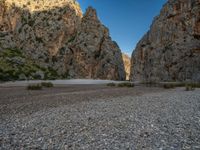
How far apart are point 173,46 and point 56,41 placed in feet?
268

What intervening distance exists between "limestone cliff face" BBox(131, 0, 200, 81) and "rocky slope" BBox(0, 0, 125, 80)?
3971 cm

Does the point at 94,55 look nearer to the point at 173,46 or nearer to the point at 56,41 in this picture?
the point at 56,41

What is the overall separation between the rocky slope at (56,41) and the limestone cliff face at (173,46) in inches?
1563

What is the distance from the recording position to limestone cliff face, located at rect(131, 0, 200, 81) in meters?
53.2

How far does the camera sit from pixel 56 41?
12688 centimetres

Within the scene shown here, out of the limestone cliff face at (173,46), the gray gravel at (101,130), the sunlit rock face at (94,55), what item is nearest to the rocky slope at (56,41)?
the sunlit rock face at (94,55)

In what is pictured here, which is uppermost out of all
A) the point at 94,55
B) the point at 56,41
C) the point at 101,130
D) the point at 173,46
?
the point at 56,41

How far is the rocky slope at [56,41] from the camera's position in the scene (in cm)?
10875

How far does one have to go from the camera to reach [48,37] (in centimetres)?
12694

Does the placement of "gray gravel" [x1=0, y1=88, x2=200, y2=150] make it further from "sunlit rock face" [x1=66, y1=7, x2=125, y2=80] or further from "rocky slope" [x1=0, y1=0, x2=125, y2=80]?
"sunlit rock face" [x1=66, y1=7, x2=125, y2=80]

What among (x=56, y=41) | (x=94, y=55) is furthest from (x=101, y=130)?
(x=56, y=41)

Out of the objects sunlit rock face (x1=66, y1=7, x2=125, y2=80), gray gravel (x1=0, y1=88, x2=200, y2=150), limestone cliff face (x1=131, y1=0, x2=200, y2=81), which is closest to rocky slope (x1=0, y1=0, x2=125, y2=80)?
sunlit rock face (x1=66, y1=7, x2=125, y2=80)

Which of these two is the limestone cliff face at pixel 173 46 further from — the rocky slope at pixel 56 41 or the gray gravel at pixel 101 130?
the gray gravel at pixel 101 130

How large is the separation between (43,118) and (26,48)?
116072 millimetres
